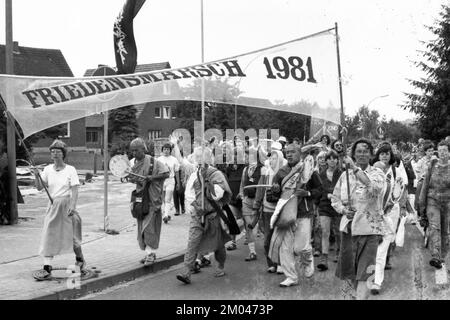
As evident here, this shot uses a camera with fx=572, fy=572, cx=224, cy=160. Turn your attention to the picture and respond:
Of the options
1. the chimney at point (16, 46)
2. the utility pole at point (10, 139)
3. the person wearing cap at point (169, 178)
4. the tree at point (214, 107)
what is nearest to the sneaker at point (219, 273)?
the tree at point (214, 107)

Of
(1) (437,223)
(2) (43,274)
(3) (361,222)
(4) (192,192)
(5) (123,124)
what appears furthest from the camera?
(5) (123,124)

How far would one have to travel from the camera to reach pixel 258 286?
24.0ft

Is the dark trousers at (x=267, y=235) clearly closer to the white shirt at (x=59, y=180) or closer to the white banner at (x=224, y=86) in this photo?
the white banner at (x=224, y=86)

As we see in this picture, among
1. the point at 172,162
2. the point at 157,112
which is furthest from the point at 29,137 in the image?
the point at 157,112

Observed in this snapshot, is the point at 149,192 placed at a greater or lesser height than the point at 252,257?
greater

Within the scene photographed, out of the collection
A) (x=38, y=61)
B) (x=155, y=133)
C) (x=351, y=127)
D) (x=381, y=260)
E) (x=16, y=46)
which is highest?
(x=16, y=46)

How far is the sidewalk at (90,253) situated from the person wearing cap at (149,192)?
0.35 m

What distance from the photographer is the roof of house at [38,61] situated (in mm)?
50094

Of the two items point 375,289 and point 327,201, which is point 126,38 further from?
point 375,289

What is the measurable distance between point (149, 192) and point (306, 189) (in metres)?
2.25

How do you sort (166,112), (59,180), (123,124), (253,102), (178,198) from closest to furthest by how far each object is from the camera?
(59,180)
(253,102)
(178,198)
(123,124)
(166,112)

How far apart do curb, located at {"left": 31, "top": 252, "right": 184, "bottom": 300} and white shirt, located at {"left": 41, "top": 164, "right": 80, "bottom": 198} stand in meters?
1.17

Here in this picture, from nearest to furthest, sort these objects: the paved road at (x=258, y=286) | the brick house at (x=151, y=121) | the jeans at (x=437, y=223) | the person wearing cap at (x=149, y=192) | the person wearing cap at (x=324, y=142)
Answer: the paved road at (x=258, y=286) < the person wearing cap at (x=149, y=192) < the jeans at (x=437, y=223) < the person wearing cap at (x=324, y=142) < the brick house at (x=151, y=121)
